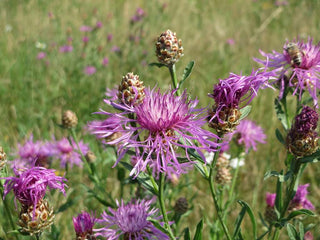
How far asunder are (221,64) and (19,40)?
2947 mm

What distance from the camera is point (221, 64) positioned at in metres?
4.78

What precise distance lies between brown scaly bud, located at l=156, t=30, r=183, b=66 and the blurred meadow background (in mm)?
1007

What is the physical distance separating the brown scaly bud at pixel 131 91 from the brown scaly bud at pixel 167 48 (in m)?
0.33

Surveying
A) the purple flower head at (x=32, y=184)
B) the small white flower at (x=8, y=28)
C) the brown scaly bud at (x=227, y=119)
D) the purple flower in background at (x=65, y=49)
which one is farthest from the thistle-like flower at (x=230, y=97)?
the small white flower at (x=8, y=28)

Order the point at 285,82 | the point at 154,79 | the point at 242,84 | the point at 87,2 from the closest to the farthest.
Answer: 1. the point at 242,84
2. the point at 285,82
3. the point at 154,79
4. the point at 87,2

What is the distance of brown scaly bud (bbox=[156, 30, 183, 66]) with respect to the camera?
1.51m

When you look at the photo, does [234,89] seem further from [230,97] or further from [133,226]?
[133,226]

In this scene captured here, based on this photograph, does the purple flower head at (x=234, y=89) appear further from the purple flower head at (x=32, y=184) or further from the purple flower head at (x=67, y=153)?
the purple flower head at (x=67, y=153)

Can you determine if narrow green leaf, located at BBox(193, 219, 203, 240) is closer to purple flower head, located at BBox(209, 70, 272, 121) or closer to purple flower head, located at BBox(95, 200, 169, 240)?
purple flower head, located at BBox(95, 200, 169, 240)

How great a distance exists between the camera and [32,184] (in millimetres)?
1236

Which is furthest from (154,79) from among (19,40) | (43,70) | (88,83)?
(19,40)

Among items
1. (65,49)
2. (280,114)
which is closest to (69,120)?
(280,114)

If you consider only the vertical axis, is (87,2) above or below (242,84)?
above

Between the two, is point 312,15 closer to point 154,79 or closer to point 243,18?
point 243,18
